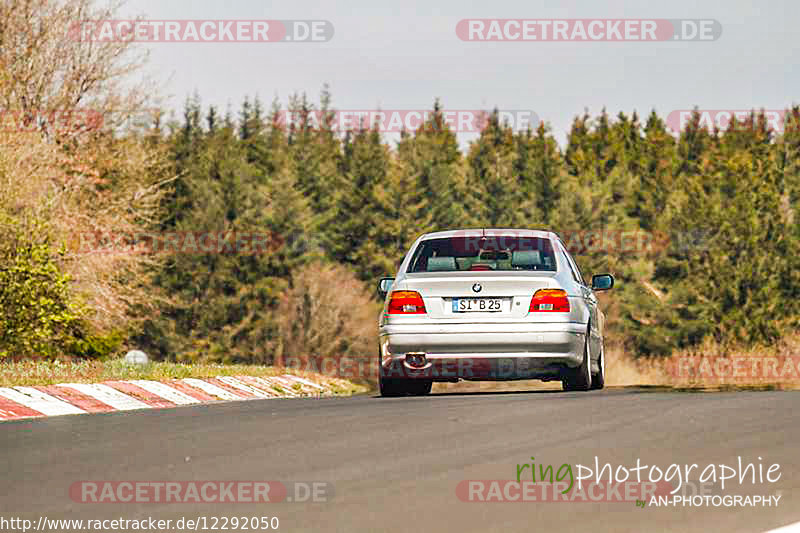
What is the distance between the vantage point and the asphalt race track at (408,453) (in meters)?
6.18

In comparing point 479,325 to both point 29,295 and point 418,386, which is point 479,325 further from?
point 29,295

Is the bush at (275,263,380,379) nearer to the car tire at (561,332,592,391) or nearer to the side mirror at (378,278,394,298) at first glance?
the side mirror at (378,278,394,298)

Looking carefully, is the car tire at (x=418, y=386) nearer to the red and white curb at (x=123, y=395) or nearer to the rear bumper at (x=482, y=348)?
the rear bumper at (x=482, y=348)

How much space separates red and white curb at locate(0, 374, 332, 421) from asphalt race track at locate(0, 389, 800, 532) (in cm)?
104

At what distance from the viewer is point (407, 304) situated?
13.4 metres

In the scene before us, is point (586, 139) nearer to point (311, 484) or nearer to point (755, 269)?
point (755, 269)

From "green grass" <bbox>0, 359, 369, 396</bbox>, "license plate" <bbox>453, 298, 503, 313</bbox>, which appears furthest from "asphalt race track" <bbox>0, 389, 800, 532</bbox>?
"green grass" <bbox>0, 359, 369, 396</bbox>

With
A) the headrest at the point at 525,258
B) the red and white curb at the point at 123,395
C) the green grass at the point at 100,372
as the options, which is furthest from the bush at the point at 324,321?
the headrest at the point at 525,258

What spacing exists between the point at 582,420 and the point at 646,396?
2.90 metres

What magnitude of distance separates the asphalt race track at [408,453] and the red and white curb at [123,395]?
104 centimetres

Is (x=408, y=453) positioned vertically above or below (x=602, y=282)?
below

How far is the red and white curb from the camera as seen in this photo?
11.8 m

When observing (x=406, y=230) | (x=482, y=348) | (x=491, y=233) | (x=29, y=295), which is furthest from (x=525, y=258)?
(x=406, y=230)

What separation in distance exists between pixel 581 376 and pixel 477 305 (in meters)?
1.59
